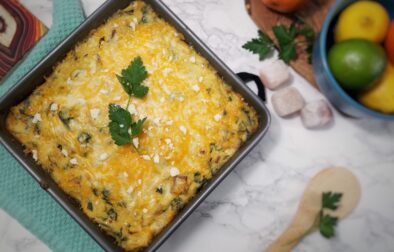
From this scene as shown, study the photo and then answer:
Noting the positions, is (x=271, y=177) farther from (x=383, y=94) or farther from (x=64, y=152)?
(x=64, y=152)

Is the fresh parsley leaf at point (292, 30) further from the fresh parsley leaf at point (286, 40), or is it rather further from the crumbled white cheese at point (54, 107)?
the crumbled white cheese at point (54, 107)

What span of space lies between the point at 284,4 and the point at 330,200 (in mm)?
719

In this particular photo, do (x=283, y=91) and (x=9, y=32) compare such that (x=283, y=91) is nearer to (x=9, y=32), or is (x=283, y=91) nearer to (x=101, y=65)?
(x=101, y=65)

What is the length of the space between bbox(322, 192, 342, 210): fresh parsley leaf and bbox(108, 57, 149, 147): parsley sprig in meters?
0.73

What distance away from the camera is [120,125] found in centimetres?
138

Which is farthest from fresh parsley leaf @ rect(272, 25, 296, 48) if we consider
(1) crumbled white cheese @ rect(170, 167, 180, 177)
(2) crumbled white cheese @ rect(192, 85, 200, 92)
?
(1) crumbled white cheese @ rect(170, 167, 180, 177)

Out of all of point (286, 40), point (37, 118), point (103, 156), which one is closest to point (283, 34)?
point (286, 40)

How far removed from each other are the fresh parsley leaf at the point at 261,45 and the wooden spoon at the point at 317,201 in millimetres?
505

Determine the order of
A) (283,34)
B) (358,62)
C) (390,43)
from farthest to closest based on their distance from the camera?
1. (283,34)
2. (390,43)
3. (358,62)

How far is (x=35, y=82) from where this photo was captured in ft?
4.84

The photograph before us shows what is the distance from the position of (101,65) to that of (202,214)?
65cm

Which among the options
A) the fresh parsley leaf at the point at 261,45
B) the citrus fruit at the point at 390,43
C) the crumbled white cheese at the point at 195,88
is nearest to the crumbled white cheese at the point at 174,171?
the crumbled white cheese at the point at 195,88

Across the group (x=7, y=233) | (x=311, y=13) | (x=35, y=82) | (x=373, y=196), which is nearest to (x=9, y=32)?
(x=35, y=82)

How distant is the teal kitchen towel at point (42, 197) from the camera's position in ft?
5.07
